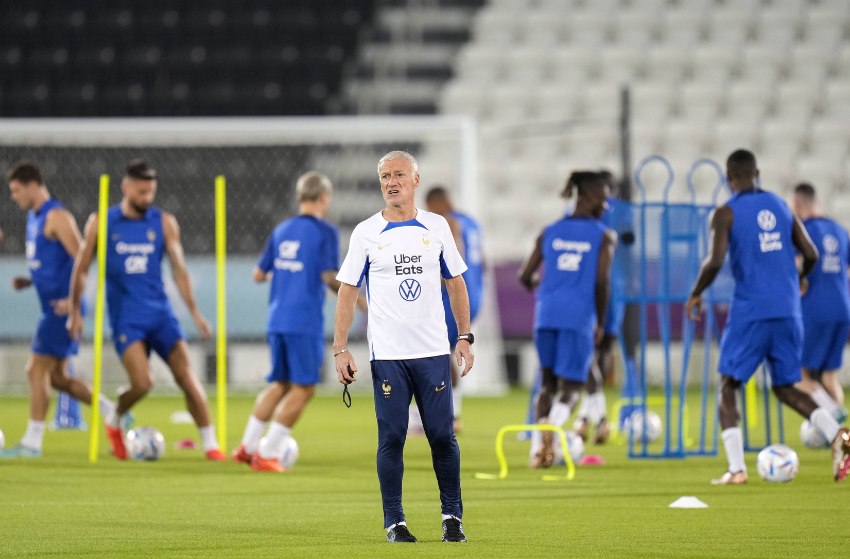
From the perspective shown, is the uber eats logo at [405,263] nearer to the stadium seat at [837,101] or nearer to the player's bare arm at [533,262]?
the player's bare arm at [533,262]

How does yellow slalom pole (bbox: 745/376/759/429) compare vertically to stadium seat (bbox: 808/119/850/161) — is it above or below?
below

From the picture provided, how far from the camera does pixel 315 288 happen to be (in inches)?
456

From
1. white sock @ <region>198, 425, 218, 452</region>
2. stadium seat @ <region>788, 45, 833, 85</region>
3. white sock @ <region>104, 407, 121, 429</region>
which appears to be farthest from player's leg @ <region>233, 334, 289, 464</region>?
stadium seat @ <region>788, 45, 833, 85</region>

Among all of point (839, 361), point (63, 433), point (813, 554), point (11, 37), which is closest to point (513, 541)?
point (813, 554)

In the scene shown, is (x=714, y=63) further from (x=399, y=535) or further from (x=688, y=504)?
(x=399, y=535)

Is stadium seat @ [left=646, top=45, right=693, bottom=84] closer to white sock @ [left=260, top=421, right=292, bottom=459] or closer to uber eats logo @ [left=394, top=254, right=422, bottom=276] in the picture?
white sock @ [left=260, top=421, right=292, bottom=459]

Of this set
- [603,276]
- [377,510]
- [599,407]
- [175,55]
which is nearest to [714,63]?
[175,55]

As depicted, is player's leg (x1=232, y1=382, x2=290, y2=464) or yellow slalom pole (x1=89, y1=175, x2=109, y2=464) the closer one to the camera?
player's leg (x1=232, y1=382, x2=290, y2=464)

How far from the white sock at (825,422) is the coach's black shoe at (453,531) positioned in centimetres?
375

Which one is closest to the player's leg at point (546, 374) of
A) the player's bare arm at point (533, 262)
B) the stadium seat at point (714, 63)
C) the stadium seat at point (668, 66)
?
the player's bare arm at point (533, 262)

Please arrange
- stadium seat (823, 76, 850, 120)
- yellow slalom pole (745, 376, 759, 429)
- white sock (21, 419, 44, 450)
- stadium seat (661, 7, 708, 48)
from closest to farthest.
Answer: white sock (21, 419, 44, 450) < yellow slalom pole (745, 376, 759, 429) < stadium seat (823, 76, 850, 120) < stadium seat (661, 7, 708, 48)

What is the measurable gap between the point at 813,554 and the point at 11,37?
70.6ft

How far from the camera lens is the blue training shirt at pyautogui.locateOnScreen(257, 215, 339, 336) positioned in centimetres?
1151

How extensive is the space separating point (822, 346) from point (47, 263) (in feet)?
21.9
